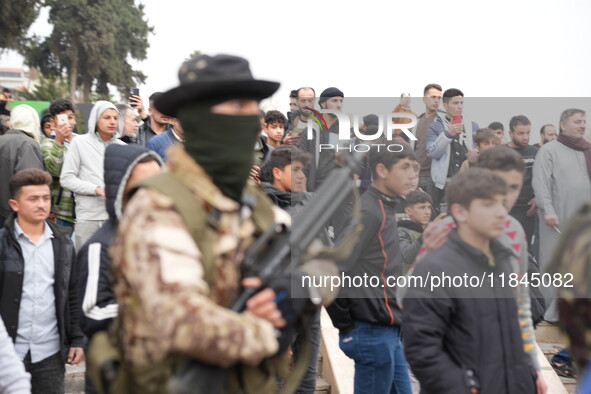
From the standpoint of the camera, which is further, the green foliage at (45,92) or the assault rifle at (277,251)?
the green foliage at (45,92)

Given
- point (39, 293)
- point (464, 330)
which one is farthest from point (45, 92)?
point (464, 330)

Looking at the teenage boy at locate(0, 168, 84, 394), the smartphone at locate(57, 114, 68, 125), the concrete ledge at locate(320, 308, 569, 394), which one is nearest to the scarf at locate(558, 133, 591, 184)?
the concrete ledge at locate(320, 308, 569, 394)

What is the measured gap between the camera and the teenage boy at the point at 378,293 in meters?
4.03

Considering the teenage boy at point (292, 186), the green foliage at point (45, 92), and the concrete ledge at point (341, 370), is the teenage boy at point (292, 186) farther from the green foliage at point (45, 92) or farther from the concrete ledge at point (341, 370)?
the green foliage at point (45, 92)

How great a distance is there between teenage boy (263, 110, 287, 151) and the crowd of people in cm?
200

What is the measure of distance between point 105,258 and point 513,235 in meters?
1.97

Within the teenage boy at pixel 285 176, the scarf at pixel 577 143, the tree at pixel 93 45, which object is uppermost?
the tree at pixel 93 45

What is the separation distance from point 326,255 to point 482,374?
3.71 ft

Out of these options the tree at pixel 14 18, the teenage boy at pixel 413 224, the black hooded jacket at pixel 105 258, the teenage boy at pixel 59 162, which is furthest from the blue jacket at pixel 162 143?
the tree at pixel 14 18

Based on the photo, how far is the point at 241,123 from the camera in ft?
7.22

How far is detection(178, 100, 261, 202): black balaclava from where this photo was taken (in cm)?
218

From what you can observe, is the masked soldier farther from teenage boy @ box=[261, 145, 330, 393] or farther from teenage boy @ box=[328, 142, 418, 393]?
teenage boy @ box=[261, 145, 330, 393]

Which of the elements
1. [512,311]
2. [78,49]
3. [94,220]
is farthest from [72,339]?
[78,49]

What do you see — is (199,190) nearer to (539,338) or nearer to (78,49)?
(539,338)
